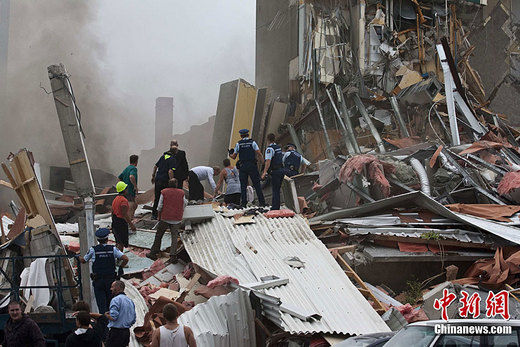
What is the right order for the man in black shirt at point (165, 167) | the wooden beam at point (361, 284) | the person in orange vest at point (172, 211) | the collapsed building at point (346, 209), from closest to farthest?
the collapsed building at point (346, 209) → the wooden beam at point (361, 284) → the person in orange vest at point (172, 211) → the man in black shirt at point (165, 167)

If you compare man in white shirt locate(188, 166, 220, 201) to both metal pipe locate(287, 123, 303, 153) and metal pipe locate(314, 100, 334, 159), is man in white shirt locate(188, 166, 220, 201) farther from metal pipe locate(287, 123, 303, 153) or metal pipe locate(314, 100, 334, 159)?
metal pipe locate(287, 123, 303, 153)

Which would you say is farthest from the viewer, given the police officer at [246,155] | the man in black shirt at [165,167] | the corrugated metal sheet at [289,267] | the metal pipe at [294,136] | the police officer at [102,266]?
the metal pipe at [294,136]

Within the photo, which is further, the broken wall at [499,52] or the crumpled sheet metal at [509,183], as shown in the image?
the broken wall at [499,52]

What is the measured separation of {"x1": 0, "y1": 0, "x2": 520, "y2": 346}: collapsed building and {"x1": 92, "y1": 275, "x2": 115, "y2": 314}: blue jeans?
0.46 m

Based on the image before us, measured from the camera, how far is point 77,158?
8734 millimetres

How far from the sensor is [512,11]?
2161 centimetres

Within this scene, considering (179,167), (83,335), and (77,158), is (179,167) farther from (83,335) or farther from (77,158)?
(83,335)

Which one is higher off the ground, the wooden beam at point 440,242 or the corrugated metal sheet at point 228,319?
the wooden beam at point 440,242

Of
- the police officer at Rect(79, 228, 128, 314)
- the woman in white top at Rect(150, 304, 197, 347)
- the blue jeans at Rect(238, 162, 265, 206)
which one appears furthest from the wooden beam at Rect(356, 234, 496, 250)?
the woman in white top at Rect(150, 304, 197, 347)

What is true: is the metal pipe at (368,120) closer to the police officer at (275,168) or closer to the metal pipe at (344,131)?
the metal pipe at (344,131)

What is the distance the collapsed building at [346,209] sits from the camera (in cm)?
761

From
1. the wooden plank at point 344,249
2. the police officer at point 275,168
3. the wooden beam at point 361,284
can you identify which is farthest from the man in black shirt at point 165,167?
the wooden beam at point 361,284

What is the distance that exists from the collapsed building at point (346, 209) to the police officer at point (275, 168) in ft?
1.61

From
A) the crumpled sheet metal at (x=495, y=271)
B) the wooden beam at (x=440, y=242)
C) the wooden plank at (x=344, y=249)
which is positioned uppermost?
the wooden beam at (x=440, y=242)
